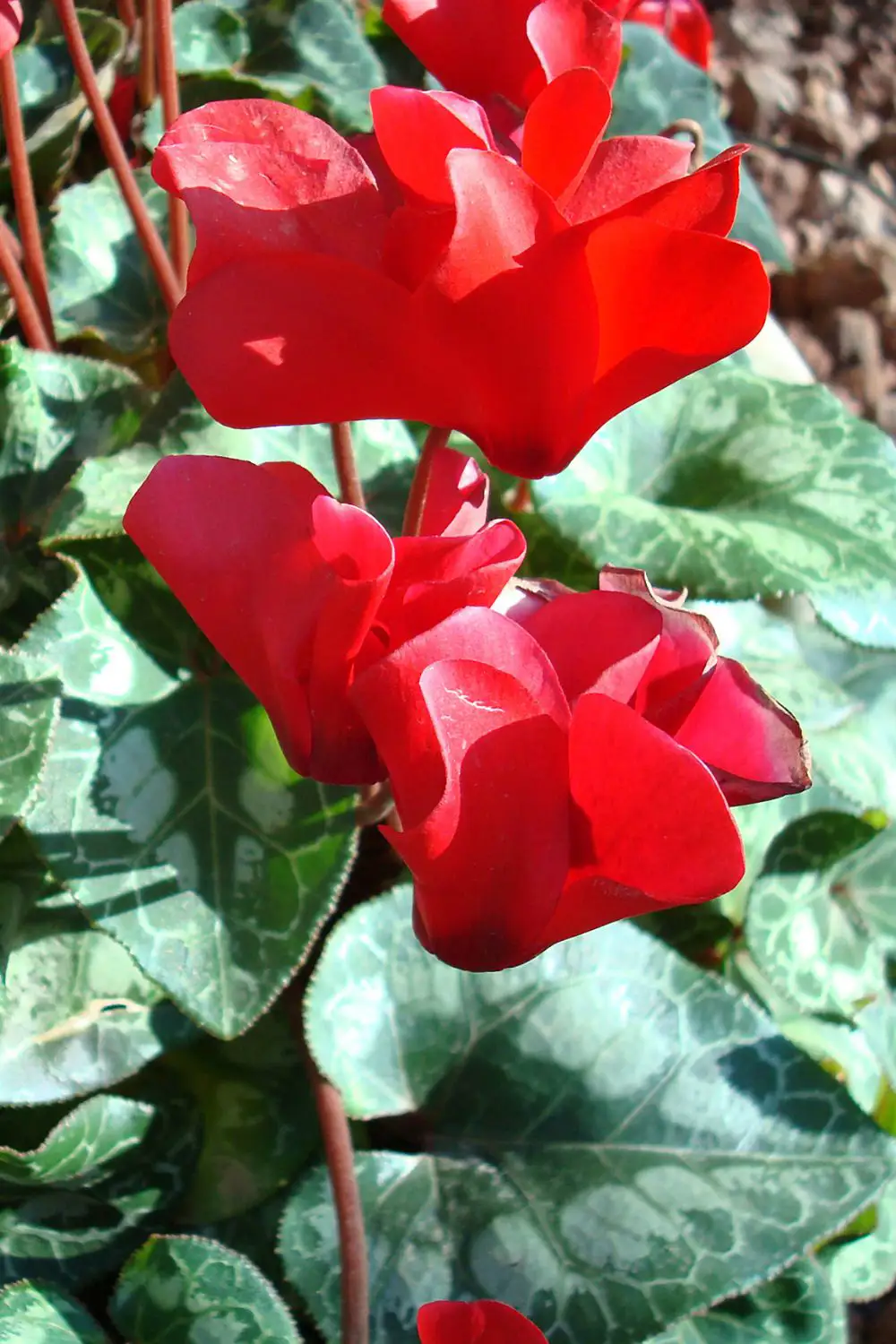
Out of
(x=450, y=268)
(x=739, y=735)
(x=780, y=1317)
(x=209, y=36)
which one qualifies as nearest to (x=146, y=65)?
(x=209, y=36)

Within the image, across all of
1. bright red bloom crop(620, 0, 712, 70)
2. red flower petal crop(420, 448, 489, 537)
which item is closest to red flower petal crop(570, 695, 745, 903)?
red flower petal crop(420, 448, 489, 537)

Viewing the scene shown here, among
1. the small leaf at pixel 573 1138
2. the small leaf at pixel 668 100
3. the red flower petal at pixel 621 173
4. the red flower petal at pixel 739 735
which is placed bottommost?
the small leaf at pixel 573 1138

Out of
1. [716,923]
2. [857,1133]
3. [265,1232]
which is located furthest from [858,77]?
[265,1232]

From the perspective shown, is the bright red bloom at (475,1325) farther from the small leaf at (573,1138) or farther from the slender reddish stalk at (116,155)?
the slender reddish stalk at (116,155)

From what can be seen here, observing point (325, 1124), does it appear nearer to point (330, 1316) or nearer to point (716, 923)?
point (330, 1316)

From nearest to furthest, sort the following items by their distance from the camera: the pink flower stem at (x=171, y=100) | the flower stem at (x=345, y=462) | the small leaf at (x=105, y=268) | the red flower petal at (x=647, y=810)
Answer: the red flower petal at (x=647, y=810)
the flower stem at (x=345, y=462)
the pink flower stem at (x=171, y=100)
the small leaf at (x=105, y=268)

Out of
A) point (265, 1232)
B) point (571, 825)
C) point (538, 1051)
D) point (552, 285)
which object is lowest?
point (265, 1232)

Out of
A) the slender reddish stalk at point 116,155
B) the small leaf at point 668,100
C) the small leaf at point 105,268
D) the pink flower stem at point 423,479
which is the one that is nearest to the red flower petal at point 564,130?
the pink flower stem at point 423,479
